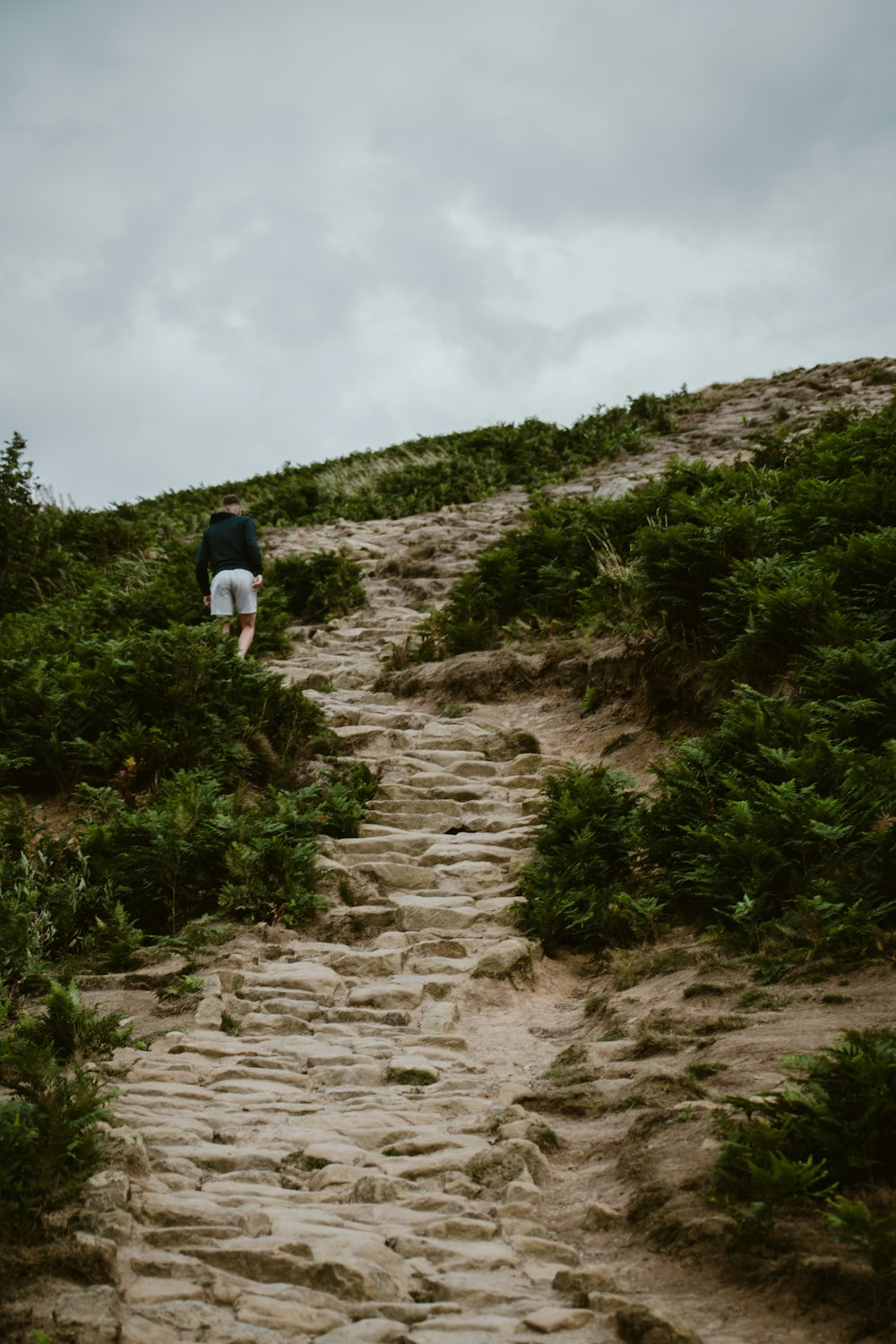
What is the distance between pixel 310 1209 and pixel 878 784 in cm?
375

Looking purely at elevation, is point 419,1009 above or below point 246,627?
below

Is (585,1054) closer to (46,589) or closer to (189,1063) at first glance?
(189,1063)

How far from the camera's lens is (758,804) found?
5.83m

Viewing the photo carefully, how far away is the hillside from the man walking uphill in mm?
1082

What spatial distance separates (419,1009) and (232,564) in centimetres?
748

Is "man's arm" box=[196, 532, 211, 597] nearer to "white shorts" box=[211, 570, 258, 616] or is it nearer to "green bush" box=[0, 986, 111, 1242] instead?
"white shorts" box=[211, 570, 258, 616]

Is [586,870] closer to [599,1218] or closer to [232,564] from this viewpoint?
[599,1218]

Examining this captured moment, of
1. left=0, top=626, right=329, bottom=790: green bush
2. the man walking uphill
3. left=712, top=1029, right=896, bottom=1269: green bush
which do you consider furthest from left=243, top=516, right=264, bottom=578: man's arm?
left=712, top=1029, right=896, bottom=1269: green bush

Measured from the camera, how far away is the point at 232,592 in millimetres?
12195

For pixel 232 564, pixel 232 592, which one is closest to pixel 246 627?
pixel 232 592

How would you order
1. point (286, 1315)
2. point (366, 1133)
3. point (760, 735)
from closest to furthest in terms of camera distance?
point (286, 1315), point (366, 1133), point (760, 735)

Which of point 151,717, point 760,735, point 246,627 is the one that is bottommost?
point 760,735

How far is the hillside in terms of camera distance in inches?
114

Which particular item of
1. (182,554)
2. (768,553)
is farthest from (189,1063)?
(182,554)
